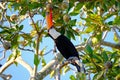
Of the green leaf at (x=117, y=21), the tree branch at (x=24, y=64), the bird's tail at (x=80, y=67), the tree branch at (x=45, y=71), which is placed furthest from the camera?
the tree branch at (x=24, y=64)

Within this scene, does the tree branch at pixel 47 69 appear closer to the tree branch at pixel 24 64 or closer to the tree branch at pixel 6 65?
the tree branch at pixel 24 64

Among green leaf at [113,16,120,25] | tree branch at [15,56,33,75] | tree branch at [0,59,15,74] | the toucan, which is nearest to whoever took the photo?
the toucan

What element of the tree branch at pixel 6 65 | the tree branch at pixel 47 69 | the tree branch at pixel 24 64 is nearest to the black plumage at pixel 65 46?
the tree branch at pixel 47 69

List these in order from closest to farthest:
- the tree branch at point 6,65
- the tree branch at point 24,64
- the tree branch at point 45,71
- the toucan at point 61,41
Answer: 1. the toucan at point 61,41
2. the tree branch at point 45,71
3. the tree branch at point 24,64
4. the tree branch at point 6,65

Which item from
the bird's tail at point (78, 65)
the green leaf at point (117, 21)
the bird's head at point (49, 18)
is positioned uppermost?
the bird's head at point (49, 18)

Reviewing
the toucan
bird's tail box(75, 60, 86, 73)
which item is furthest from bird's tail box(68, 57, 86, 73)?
the toucan

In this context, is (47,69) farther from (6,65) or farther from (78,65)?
(78,65)

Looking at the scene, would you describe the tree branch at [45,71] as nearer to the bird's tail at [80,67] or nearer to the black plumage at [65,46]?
the black plumage at [65,46]

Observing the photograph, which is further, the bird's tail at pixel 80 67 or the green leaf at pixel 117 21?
the green leaf at pixel 117 21

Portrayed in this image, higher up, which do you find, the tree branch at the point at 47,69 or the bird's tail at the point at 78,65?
the bird's tail at the point at 78,65

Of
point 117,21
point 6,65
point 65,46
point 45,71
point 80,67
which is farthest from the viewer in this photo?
point 6,65

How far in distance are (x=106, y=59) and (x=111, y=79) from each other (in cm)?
18

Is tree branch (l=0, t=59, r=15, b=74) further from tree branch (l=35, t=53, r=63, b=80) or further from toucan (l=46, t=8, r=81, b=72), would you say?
toucan (l=46, t=8, r=81, b=72)

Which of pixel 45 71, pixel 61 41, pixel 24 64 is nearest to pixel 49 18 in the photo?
pixel 61 41
